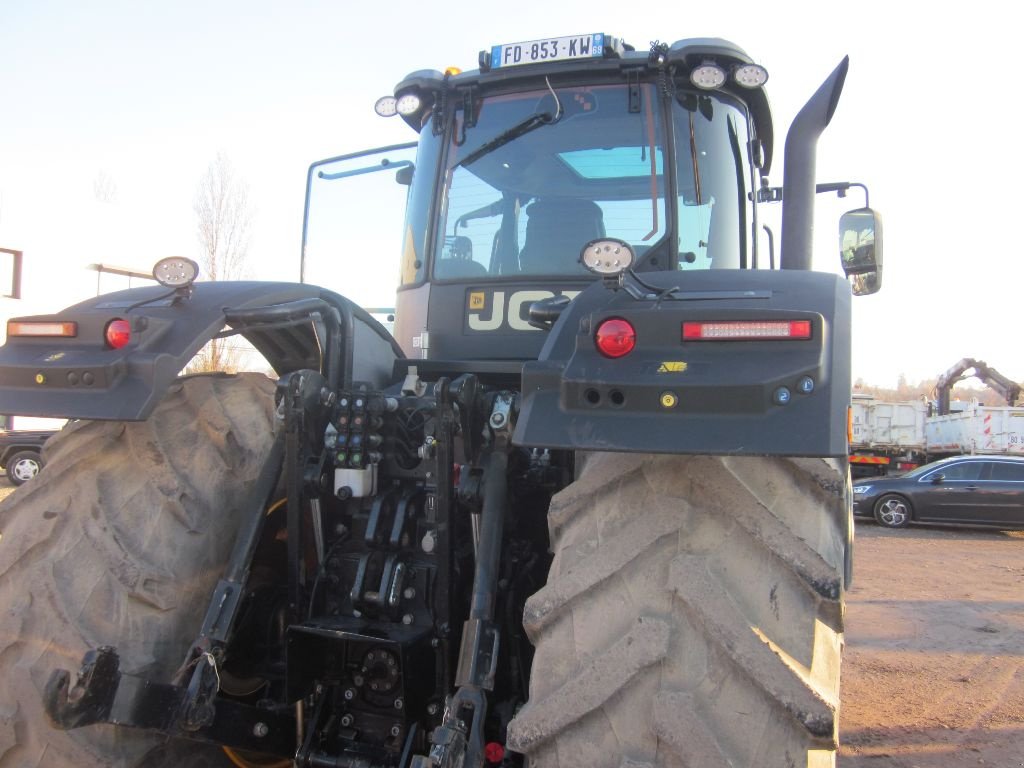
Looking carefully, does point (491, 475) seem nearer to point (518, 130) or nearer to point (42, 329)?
point (42, 329)

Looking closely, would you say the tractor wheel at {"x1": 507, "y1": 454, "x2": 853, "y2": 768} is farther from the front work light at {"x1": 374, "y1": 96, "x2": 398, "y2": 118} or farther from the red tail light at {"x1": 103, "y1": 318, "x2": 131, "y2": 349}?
the front work light at {"x1": 374, "y1": 96, "x2": 398, "y2": 118}

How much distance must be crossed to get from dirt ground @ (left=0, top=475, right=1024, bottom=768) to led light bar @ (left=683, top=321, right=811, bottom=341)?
10.8 feet

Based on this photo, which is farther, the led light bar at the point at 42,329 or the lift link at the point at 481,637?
the led light bar at the point at 42,329

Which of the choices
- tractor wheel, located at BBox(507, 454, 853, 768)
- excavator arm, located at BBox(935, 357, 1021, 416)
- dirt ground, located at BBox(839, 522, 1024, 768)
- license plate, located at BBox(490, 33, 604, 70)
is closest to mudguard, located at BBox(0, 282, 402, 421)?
tractor wheel, located at BBox(507, 454, 853, 768)

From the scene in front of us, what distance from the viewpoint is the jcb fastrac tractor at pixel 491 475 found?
73.5 inches

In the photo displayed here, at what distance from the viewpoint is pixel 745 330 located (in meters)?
2.00

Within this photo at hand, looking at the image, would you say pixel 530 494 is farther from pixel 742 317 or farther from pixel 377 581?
pixel 742 317

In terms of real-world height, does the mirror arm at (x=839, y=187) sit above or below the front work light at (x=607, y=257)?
above

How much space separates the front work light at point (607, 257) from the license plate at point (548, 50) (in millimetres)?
1675

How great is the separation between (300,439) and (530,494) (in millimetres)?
794

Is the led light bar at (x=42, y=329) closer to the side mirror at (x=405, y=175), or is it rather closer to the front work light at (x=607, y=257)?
the front work light at (x=607, y=257)

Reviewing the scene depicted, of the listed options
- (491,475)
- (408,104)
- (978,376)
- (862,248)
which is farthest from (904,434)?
(491,475)

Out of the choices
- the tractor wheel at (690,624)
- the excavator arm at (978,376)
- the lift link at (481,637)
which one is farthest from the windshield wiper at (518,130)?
the excavator arm at (978,376)

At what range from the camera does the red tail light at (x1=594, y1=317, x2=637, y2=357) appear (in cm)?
208
